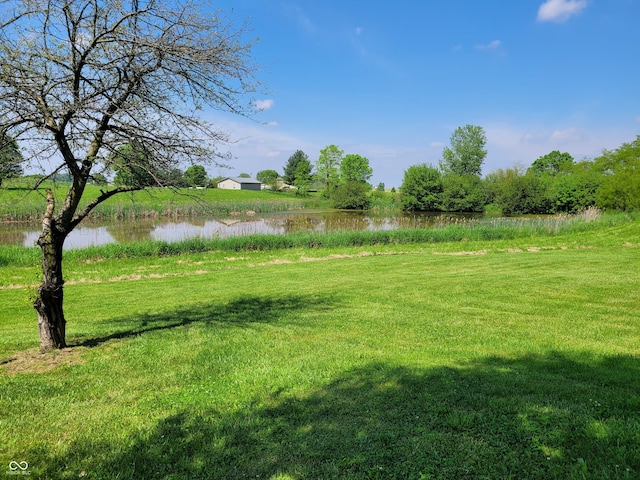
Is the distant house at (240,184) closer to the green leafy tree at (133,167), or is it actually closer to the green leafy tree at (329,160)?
the green leafy tree at (329,160)

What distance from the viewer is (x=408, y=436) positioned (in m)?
3.03

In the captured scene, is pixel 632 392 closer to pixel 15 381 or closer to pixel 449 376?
pixel 449 376

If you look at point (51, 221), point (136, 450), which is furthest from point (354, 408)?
point (51, 221)

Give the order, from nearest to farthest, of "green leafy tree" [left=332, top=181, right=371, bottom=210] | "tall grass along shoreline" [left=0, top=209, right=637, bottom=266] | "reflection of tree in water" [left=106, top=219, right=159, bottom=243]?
"tall grass along shoreline" [left=0, top=209, right=637, bottom=266] → "reflection of tree in water" [left=106, top=219, right=159, bottom=243] → "green leafy tree" [left=332, top=181, right=371, bottom=210]

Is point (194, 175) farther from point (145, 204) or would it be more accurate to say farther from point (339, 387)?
point (145, 204)

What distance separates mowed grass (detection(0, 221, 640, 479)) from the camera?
2768 millimetres

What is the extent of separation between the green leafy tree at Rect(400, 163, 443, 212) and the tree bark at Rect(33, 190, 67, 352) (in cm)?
6144

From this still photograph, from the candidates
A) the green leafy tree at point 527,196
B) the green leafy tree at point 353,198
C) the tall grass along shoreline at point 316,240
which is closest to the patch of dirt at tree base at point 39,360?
the tall grass along shoreline at point 316,240

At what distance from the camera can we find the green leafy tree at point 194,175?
19.1 feet

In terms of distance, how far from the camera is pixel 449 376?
421 centimetres

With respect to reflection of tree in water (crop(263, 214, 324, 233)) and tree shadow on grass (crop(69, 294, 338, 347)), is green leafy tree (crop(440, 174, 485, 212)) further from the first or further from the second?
tree shadow on grass (crop(69, 294, 338, 347))

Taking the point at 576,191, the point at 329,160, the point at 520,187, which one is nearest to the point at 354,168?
the point at 329,160

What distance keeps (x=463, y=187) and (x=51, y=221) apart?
207ft

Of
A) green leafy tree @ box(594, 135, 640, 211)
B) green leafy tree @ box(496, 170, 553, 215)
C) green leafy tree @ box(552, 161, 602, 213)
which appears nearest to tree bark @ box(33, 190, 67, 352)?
green leafy tree @ box(594, 135, 640, 211)
